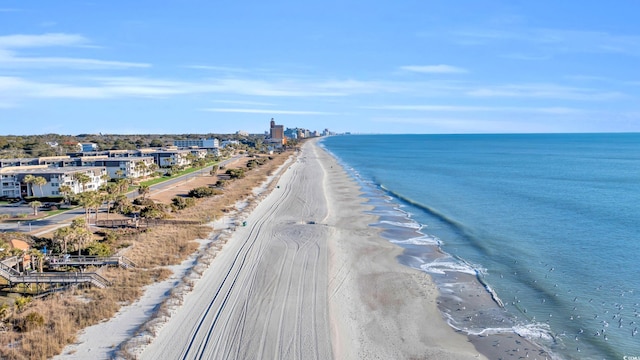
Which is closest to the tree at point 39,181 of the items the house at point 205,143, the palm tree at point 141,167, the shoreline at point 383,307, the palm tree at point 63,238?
the palm tree at point 141,167

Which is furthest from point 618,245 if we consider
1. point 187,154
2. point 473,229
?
point 187,154

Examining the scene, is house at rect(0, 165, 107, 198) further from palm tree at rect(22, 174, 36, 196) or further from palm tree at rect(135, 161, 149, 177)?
palm tree at rect(135, 161, 149, 177)

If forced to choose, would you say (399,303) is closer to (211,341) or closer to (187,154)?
(211,341)

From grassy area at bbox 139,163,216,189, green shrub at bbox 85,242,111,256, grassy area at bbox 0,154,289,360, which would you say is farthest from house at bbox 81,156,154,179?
green shrub at bbox 85,242,111,256

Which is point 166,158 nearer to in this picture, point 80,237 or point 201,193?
point 201,193

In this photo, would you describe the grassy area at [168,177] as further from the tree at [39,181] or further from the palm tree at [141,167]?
the tree at [39,181]

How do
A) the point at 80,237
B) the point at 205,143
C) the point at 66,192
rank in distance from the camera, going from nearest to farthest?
the point at 80,237, the point at 66,192, the point at 205,143

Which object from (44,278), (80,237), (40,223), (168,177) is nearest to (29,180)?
(40,223)

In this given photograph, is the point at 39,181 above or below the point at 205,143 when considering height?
below

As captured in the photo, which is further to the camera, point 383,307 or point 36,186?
point 36,186
